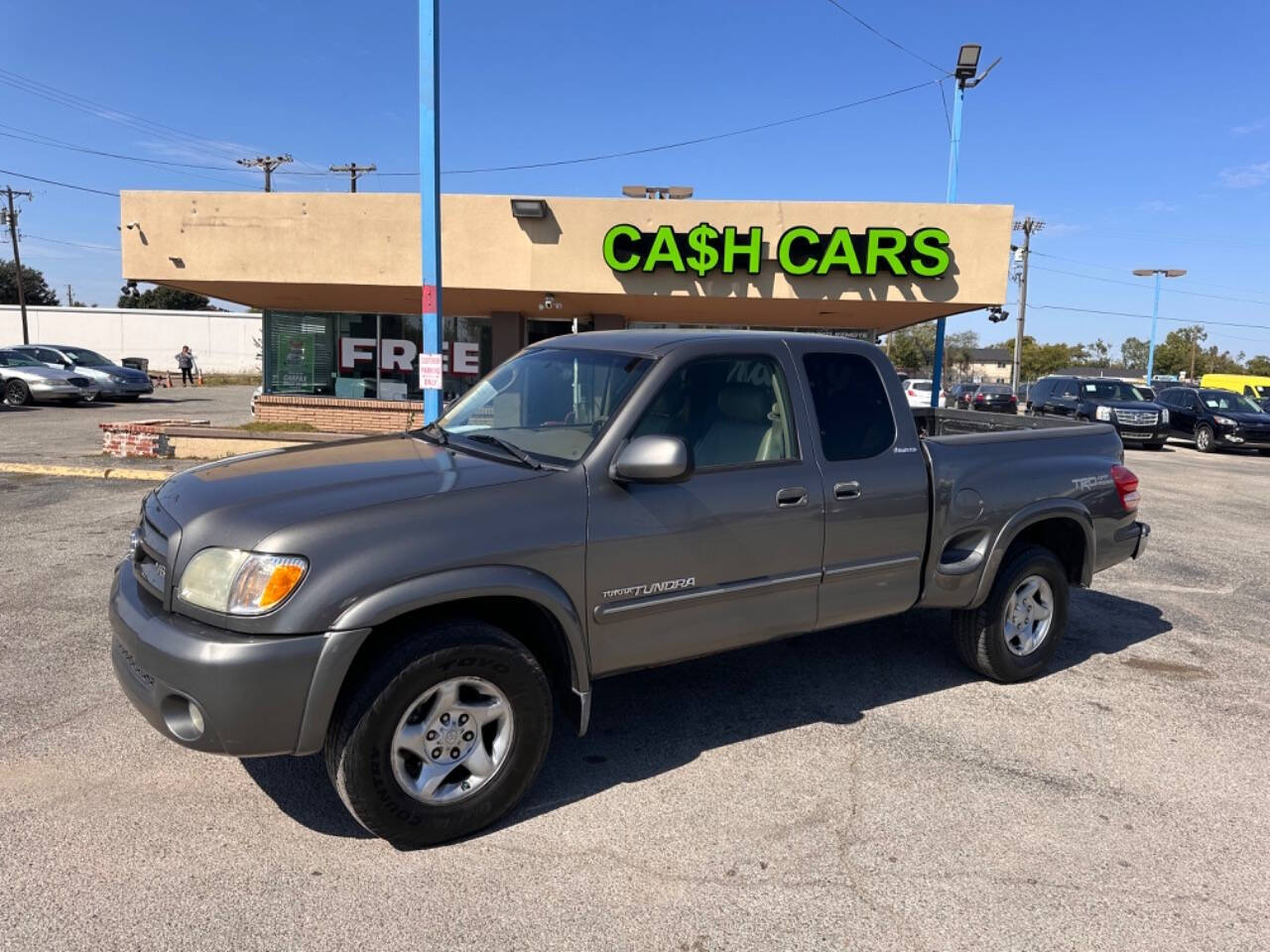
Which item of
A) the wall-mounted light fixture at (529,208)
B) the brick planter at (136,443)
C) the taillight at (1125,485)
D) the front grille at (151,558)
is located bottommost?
the brick planter at (136,443)

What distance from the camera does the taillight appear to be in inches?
203

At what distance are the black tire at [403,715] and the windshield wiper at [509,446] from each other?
0.67 meters

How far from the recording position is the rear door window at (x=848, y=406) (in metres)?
4.09

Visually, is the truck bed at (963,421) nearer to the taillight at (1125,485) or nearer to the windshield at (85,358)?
the taillight at (1125,485)

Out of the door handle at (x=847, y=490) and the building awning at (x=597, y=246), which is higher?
the building awning at (x=597, y=246)

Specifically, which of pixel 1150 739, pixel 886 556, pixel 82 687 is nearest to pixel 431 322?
pixel 82 687

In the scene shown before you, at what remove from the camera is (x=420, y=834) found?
10.2 ft

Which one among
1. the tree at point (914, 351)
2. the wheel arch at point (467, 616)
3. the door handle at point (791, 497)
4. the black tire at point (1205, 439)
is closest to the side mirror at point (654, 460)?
the wheel arch at point (467, 616)

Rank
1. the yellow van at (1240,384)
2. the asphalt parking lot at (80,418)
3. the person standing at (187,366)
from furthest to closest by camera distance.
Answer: the person standing at (187,366)
the yellow van at (1240,384)
the asphalt parking lot at (80,418)

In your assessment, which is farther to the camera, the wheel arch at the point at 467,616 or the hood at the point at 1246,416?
the hood at the point at 1246,416

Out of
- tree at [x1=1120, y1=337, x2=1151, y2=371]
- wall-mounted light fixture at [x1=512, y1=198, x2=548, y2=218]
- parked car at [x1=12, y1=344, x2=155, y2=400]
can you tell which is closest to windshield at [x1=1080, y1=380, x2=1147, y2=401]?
wall-mounted light fixture at [x1=512, y1=198, x2=548, y2=218]

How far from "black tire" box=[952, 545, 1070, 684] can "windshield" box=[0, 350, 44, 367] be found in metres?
26.6

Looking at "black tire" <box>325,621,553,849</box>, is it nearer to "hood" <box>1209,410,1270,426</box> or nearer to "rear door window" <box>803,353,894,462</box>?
"rear door window" <box>803,353,894,462</box>

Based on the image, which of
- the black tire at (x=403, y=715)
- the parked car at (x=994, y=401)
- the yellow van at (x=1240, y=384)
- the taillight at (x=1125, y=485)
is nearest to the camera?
the black tire at (x=403, y=715)
